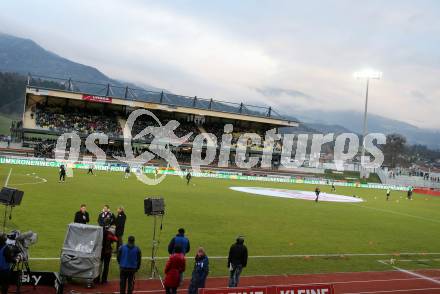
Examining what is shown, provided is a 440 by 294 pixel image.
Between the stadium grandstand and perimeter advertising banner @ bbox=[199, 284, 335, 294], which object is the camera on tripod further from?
the stadium grandstand

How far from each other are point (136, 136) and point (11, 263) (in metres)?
68.5

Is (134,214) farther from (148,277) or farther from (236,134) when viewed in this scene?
(236,134)

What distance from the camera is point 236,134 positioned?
9175cm

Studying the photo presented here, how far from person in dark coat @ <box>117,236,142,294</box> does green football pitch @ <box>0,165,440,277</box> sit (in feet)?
8.19

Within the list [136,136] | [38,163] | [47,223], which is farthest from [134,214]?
[136,136]

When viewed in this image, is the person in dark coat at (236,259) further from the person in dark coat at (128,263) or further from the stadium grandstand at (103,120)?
the stadium grandstand at (103,120)

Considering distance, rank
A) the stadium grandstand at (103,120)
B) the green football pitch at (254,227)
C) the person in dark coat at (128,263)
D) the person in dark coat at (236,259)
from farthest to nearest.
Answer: the stadium grandstand at (103,120), the green football pitch at (254,227), the person in dark coat at (236,259), the person in dark coat at (128,263)

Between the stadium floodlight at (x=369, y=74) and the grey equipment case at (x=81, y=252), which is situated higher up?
the stadium floodlight at (x=369, y=74)

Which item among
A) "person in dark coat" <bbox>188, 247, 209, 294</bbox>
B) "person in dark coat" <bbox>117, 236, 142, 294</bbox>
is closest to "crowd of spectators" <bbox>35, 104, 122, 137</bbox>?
"person in dark coat" <bbox>117, 236, 142, 294</bbox>

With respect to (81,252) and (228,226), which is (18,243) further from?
(228,226)

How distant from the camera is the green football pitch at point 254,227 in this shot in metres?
17.2

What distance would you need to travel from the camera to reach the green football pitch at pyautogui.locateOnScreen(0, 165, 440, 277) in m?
17.2

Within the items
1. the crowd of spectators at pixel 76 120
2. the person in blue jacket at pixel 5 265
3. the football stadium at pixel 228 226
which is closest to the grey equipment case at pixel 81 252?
the football stadium at pixel 228 226

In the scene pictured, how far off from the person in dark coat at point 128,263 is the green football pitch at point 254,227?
2496 millimetres
